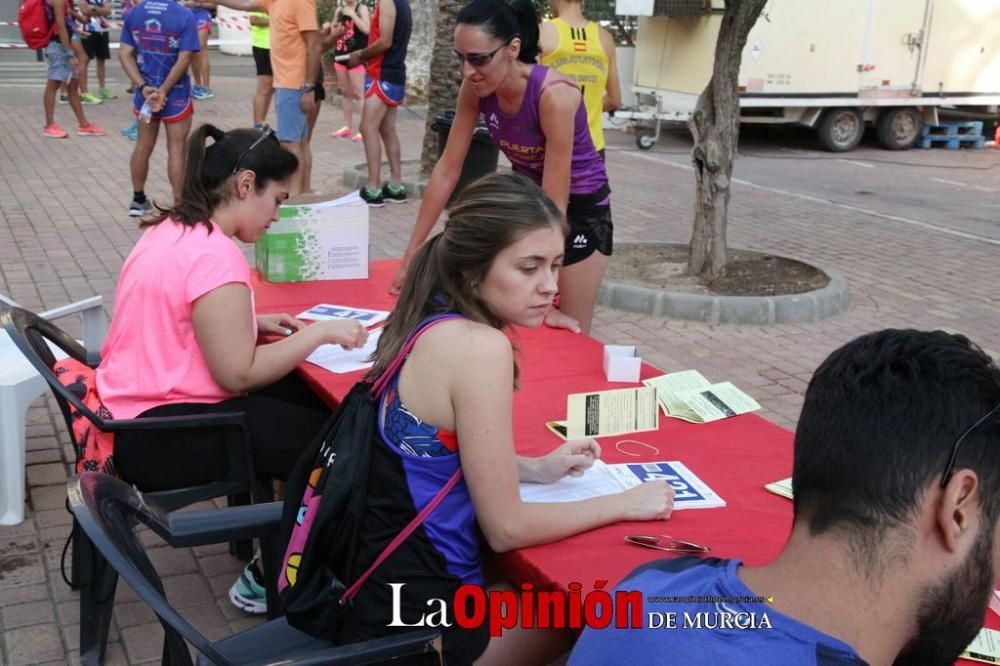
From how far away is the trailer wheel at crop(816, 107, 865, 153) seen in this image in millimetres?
13578

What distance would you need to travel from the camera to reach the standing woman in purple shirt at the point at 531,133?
3.71 meters

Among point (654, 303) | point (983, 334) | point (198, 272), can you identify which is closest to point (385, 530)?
point (198, 272)

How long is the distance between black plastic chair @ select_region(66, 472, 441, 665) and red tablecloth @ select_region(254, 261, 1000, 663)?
33cm

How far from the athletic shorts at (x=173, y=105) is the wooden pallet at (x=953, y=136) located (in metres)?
10.6

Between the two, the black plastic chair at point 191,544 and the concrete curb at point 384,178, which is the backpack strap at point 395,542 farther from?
the concrete curb at point 384,178

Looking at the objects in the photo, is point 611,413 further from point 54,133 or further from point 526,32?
point 54,133

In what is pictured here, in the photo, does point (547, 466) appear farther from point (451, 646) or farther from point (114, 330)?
point (114, 330)

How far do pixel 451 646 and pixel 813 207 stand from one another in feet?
28.8

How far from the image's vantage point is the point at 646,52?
13.4 m

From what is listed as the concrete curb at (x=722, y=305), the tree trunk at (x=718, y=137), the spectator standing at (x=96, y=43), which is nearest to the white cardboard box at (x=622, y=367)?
the concrete curb at (x=722, y=305)

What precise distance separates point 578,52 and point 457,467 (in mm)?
5329

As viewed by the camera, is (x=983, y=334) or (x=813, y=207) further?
(x=813, y=207)

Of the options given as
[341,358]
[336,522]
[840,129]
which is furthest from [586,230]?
[840,129]

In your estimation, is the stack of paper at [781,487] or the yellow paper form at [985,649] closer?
the yellow paper form at [985,649]
